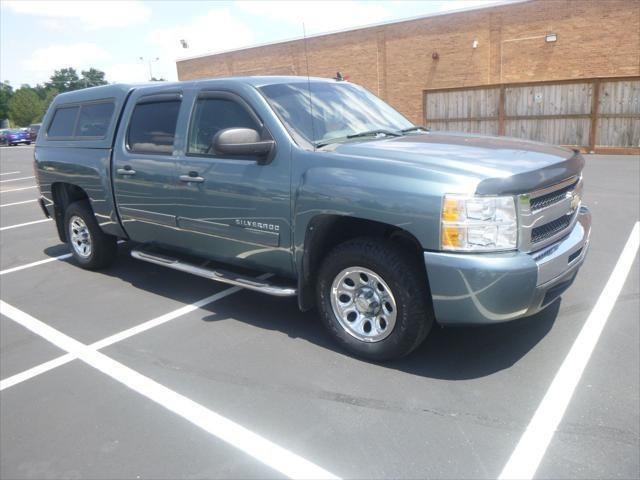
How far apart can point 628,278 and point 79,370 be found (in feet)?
16.4

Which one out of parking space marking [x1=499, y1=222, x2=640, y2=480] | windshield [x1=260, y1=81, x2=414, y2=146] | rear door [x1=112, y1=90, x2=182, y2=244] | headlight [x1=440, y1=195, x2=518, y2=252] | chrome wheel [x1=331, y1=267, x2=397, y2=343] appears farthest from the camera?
rear door [x1=112, y1=90, x2=182, y2=244]

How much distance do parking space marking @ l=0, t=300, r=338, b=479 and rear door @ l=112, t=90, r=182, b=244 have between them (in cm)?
127

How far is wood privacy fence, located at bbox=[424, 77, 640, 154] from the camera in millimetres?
15969

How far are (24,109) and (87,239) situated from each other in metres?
78.5

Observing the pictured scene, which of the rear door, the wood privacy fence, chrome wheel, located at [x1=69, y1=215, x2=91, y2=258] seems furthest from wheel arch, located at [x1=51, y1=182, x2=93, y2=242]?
the wood privacy fence

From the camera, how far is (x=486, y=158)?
Result: 11.3ft

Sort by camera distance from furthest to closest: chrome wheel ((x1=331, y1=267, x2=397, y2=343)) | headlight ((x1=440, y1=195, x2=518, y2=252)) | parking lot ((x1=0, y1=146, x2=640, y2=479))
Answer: chrome wheel ((x1=331, y1=267, x2=397, y2=343)) → headlight ((x1=440, y1=195, x2=518, y2=252)) → parking lot ((x1=0, y1=146, x2=640, y2=479))

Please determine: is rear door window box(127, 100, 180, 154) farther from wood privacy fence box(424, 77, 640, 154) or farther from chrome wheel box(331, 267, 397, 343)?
wood privacy fence box(424, 77, 640, 154)

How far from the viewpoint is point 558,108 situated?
16984 millimetres

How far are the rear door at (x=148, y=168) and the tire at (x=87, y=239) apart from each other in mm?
757

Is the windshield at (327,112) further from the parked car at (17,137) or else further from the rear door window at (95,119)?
the parked car at (17,137)

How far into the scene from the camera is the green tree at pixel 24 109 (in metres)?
72.7

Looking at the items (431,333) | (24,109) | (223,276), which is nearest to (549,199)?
(431,333)

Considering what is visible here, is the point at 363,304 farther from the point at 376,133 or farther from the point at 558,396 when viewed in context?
the point at 376,133
